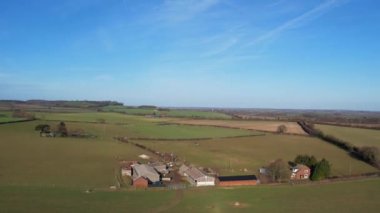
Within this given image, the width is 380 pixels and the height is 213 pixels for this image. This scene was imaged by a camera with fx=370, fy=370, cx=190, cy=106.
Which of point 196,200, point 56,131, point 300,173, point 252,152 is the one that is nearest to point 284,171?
point 300,173

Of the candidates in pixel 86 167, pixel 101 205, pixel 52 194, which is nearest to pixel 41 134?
pixel 86 167

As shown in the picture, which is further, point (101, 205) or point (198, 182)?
point (198, 182)

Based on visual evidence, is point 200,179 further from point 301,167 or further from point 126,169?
point 301,167

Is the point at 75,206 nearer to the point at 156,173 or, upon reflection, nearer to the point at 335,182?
the point at 156,173

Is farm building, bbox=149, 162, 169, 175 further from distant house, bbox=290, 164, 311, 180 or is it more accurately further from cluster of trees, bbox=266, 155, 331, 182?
distant house, bbox=290, 164, 311, 180

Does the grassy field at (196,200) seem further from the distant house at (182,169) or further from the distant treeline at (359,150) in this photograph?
the distant treeline at (359,150)

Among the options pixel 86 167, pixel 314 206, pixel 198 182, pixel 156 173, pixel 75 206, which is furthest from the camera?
pixel 86 167

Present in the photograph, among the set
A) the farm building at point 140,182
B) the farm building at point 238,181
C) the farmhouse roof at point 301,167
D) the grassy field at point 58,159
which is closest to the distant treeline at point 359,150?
the farmhouse roof at point 301,167
